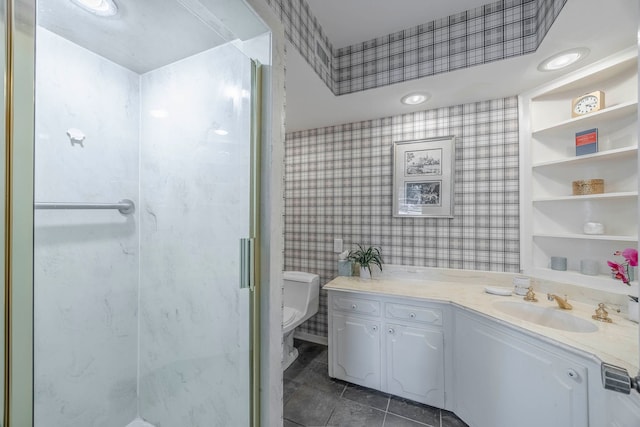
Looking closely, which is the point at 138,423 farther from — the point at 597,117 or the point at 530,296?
the point at 597,117

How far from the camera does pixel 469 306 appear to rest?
1.52m

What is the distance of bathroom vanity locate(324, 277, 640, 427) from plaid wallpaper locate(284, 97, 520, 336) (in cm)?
29

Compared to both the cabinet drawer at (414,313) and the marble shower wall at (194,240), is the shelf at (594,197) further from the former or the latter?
the marble shower wall at (194,240)

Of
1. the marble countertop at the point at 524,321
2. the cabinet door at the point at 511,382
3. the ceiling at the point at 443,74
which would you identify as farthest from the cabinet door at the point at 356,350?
the ceiling at the point at 443,74

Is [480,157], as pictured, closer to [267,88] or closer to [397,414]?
[267,88]

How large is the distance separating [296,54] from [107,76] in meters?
1.03

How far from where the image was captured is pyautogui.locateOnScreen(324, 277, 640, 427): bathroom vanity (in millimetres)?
1053

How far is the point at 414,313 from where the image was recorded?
67.2 inches

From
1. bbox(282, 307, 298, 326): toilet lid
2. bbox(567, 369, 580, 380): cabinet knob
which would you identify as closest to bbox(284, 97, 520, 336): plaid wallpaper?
bbox(282, 307, 298, 326): toilet lid

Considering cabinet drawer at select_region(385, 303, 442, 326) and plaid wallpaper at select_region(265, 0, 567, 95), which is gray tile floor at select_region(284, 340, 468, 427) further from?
plaid wallpaper at select_region(265, 0, 567, 95)

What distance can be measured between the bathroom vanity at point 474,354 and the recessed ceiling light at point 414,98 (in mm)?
1393

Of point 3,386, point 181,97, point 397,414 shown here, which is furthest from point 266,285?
point 397,414

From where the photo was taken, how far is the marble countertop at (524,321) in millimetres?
1027

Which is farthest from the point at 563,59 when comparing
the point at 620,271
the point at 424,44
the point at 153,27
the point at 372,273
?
the point at 153,27
